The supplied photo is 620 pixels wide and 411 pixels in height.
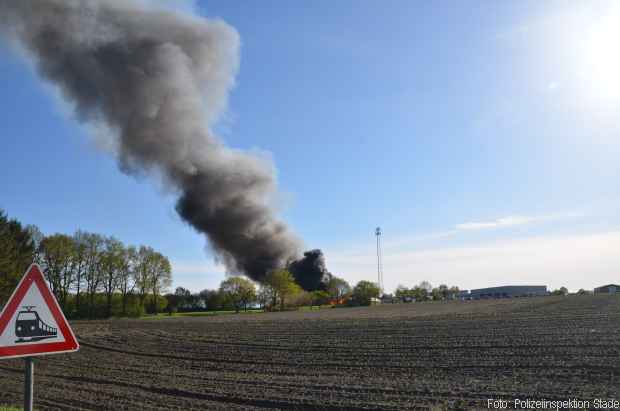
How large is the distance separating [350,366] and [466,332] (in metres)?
9.52

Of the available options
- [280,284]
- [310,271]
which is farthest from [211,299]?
[310,271]

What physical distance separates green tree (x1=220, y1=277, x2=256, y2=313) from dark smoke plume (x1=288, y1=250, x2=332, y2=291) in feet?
37.2

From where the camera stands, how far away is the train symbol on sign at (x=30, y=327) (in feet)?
13.5

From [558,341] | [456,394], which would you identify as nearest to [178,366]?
[456,394]

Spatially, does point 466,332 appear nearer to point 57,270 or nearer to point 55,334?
point 55,334

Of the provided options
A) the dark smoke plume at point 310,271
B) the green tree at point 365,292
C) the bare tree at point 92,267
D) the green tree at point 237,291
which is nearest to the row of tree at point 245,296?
the green tree at point 237,291

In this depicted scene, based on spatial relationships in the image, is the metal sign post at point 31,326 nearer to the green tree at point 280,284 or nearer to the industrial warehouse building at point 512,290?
the green tree at point 280,284

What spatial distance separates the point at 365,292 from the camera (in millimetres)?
86812

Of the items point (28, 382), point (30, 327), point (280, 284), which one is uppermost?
point (30, 327)

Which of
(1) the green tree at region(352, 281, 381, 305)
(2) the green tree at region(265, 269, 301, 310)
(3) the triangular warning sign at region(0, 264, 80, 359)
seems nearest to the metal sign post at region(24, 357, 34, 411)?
(3) the triangular warning sign at region(0, 264, 80, 359)

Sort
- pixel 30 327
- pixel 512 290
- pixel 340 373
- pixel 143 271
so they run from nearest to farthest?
1. pixel 30 327
2. pixel 340 373
3. pixel 143 271
4. pixel 512 290

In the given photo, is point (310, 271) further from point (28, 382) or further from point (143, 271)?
point (28, 382)

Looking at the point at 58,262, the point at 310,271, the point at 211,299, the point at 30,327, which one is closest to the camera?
the point at 30,327

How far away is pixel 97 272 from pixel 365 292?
49.4 m
